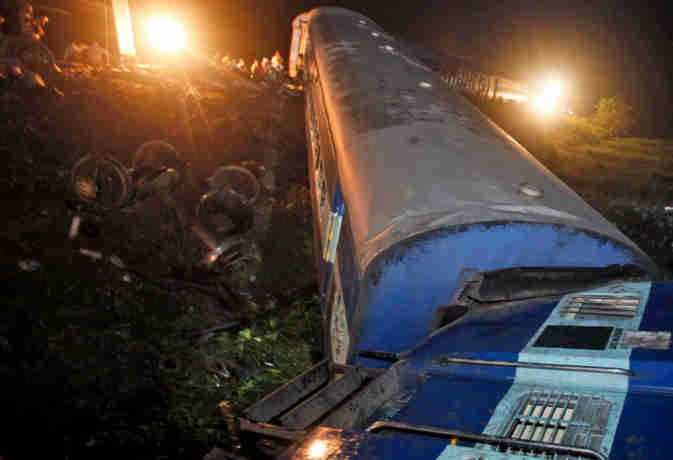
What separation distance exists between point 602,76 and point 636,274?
1670cm

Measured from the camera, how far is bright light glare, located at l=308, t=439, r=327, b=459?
152 cm

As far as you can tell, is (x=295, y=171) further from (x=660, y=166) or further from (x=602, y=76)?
(x=602, y=76)

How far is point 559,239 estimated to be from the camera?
2520mm

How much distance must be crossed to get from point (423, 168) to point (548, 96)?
12542mm

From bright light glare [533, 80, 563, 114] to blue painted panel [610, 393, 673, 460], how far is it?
43.8ft

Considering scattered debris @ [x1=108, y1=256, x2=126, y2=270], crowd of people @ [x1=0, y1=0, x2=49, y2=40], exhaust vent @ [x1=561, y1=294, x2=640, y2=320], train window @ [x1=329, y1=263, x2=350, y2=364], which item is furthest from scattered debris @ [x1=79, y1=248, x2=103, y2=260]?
crowd of people @ [x1=0, y1=0, x2=49, y2=40]

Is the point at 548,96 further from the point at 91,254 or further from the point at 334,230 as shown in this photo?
the point at 91,254

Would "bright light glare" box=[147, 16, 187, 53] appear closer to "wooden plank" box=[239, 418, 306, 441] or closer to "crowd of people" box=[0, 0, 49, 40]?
"crowd of people" box=[0, 0, 49, 40]

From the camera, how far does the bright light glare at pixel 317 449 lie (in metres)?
1.52

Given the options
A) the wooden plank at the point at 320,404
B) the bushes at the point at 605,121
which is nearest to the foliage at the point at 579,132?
the bushes at the point at 605,121

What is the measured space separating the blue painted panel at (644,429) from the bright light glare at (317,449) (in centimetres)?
89

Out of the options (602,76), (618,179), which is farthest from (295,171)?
(602,76)

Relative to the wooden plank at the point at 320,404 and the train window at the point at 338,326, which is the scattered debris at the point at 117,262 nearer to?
the train window at the point at 338,326

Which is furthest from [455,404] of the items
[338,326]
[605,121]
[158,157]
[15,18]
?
[605,121]
